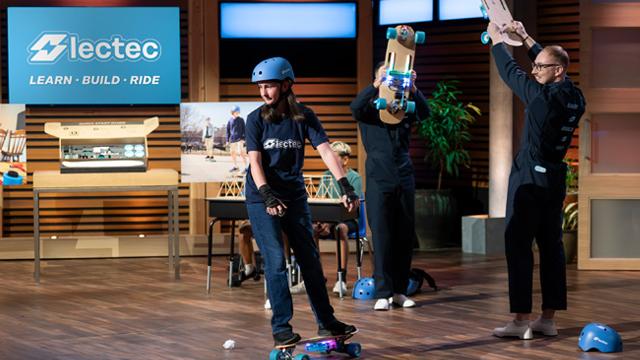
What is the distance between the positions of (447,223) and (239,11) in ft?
9.96

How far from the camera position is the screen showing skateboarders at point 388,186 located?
303 inches

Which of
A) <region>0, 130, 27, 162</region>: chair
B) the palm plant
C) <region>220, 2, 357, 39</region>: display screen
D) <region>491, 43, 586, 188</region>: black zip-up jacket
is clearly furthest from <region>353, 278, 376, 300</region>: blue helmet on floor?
<region>0, 130, 27, 162</region>: chair

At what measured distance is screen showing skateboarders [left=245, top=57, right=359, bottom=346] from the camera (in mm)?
5906

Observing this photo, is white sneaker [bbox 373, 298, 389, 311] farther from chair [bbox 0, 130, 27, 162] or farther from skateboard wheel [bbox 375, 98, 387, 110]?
chair [bbox 0, 130, 27, 162]

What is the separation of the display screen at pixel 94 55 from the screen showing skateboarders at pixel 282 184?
530cm

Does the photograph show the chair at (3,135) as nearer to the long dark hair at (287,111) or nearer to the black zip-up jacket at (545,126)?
the long dark hair at (287,111)

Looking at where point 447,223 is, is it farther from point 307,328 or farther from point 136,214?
point 307,328

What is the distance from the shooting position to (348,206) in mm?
5961

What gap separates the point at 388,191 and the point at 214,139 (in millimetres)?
3352

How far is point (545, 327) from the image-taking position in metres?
6.74

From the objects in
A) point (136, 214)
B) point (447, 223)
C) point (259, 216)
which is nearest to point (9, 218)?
point (136, 214)

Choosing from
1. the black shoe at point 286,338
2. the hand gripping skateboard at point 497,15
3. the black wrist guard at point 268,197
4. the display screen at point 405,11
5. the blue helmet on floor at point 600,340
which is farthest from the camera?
the display screen at point 405,11

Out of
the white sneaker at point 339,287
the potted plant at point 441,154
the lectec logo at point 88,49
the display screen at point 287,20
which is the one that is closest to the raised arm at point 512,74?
Result: the white sneaker at point 339,287

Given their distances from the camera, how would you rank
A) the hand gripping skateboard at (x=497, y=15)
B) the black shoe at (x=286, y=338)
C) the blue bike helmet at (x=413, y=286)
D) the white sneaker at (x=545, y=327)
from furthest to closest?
the blue bike helmet at (x=413, y=286), the white sneaker at (x=545, y=327), the hand gripping skateboard at (x=497, y=15), the black shoe at (x=286, y=338)
